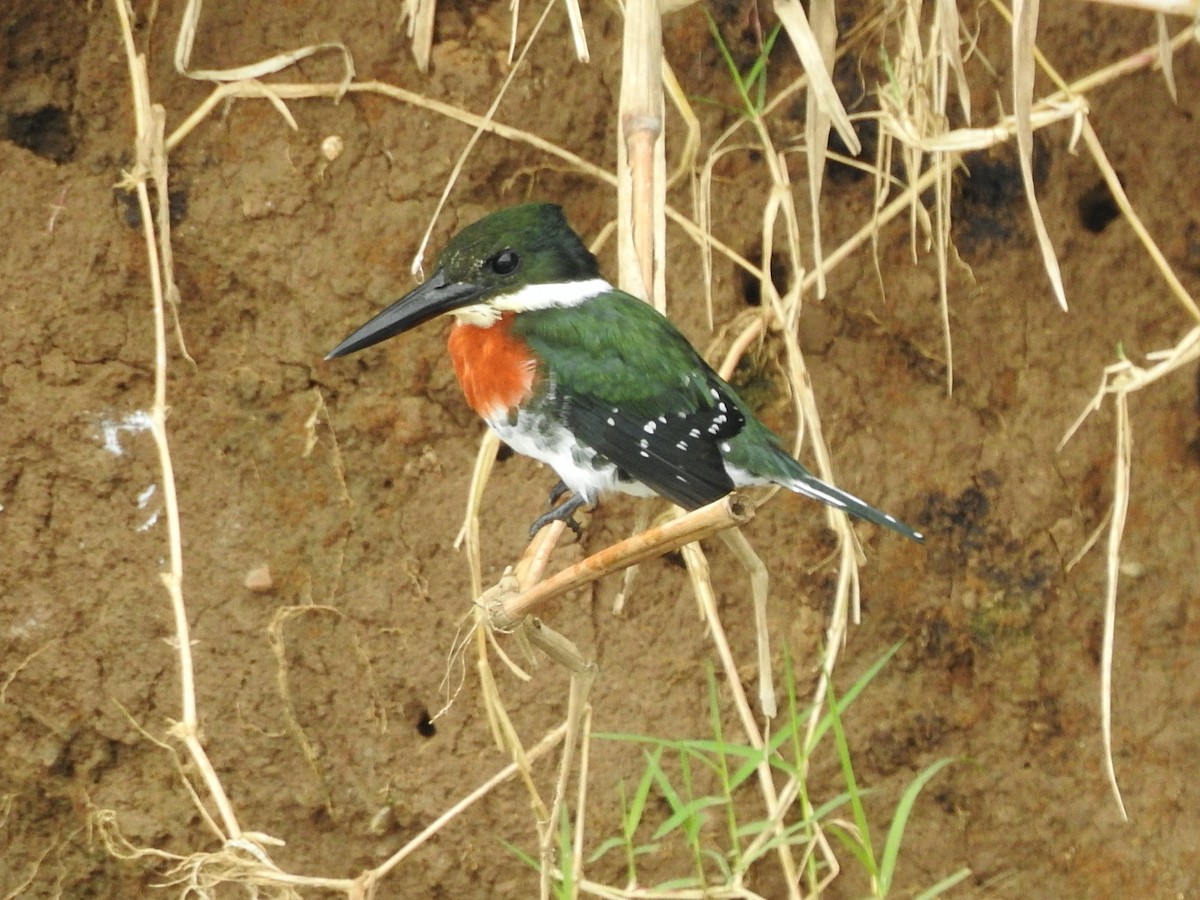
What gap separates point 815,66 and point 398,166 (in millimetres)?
938

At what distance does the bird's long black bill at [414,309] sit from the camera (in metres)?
2.14

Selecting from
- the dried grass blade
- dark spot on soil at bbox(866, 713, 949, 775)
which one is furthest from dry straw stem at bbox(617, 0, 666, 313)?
dark spot on soil at bbox(866, 713, 949, 775)

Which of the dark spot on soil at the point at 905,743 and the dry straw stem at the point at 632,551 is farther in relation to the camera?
the dark spot on soil at the point at 905,743

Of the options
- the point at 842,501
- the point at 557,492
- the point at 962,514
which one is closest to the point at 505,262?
the point at 557,492

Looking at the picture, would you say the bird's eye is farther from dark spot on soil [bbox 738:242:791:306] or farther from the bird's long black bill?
dark spot on soil [bbox 738:242:791:306]

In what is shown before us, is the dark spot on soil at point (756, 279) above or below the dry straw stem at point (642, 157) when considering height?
below

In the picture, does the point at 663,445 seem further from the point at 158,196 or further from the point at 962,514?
the point at 158,196

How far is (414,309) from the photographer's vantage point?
2.17 m

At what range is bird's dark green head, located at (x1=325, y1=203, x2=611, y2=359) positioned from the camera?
219 cm

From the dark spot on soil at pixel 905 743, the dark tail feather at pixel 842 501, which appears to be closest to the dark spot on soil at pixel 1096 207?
the dark tail feather at pixel 842 501

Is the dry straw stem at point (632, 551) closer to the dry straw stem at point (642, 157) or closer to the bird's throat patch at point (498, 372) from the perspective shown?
the bird's throat patch at point (498, 372)

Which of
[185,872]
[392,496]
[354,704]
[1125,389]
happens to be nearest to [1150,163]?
[1125,389]

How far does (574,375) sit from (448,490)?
0.52 metres

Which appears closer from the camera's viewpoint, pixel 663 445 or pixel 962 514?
pixel 663 445
